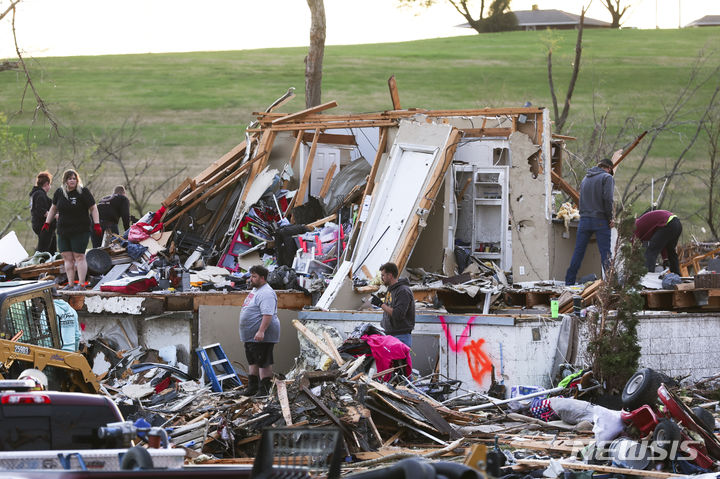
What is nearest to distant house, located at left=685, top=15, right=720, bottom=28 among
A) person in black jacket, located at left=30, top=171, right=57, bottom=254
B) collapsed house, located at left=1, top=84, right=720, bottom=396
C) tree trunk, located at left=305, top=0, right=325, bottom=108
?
tree trunk, located at left=305, top=0, right=325, bottom=108

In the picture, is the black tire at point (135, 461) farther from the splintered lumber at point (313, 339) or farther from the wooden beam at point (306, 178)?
the wooden beam at point (306, 178)

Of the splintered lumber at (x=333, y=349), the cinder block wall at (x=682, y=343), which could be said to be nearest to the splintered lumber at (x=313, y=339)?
the splintered lumber at (x=333, y=349)

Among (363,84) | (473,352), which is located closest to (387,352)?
(473,352)

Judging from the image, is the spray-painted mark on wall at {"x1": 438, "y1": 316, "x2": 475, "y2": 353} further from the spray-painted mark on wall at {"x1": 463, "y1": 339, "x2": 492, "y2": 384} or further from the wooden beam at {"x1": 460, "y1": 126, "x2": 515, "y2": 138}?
the wooden beam at {"x1": 460, "y1": 126, "x2": 515, "y2": 138}

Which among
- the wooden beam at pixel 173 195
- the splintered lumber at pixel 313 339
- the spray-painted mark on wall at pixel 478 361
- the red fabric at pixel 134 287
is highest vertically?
the wooden beam at pixel 173 195

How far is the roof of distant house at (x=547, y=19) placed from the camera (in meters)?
89.6

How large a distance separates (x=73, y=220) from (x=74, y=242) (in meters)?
0.45

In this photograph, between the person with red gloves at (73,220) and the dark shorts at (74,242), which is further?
the dark shorts at (74,242)

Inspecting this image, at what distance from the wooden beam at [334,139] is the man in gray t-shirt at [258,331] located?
6.90 meters

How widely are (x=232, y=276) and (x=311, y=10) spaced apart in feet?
32.5

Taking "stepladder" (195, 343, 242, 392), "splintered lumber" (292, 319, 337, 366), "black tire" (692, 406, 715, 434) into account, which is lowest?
"stepladder" (195, 343, 242, 392)

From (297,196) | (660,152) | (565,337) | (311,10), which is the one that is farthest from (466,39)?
(565,337)

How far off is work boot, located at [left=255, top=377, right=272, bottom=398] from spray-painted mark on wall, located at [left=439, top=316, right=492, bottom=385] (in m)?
2.58

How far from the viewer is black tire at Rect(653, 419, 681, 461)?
348 inches
